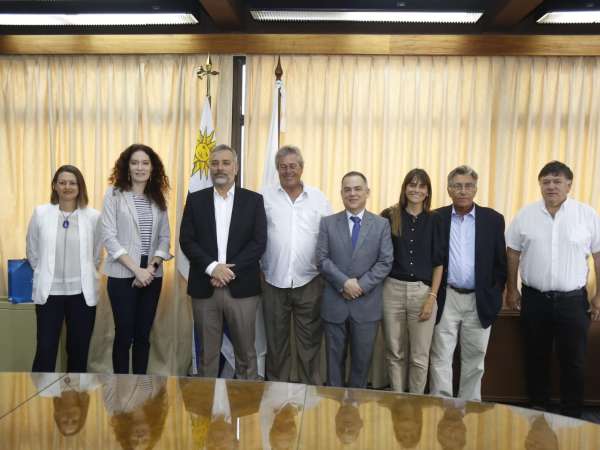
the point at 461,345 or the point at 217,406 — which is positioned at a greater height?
the point at 217,406

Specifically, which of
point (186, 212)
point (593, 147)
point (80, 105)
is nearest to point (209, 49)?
point (80, 105)

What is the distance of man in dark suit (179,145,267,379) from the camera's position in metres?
3.56

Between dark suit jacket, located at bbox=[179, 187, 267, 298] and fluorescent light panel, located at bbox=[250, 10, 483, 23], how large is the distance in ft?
5.15

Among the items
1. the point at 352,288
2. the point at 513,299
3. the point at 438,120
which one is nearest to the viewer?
the point at 352,288

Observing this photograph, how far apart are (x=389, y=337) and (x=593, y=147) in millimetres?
2518

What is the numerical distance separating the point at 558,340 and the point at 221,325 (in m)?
2.18

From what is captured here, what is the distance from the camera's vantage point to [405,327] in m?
3.63

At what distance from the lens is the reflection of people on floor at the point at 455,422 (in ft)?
5.36

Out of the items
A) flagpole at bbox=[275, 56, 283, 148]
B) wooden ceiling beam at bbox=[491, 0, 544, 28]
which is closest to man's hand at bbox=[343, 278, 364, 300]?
flagpole at bbox=[275, 56, 283, 148]

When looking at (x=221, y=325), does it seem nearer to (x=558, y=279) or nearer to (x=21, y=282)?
(x=21, y=282)

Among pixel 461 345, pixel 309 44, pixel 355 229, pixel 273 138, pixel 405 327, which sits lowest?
pixel 461 345

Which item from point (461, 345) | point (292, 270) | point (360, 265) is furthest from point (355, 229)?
point (461, 345)

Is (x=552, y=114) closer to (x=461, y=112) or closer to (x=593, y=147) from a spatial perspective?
(x=593, y=147)

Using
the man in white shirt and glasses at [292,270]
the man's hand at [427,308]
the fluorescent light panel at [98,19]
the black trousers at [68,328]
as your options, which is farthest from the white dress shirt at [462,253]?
the fluorescent light panel at [98,19]
